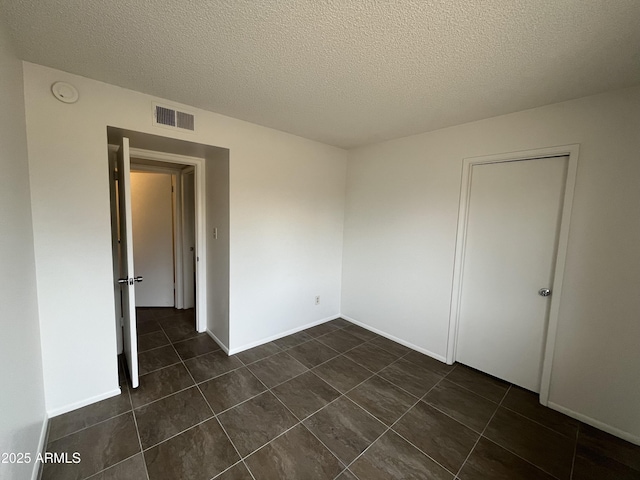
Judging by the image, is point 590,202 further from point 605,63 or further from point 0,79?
point 0,79

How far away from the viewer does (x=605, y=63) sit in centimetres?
149

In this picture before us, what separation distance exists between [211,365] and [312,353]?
3.30ft

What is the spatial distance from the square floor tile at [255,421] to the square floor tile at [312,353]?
0.60 m

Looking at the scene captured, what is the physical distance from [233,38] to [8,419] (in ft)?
6.59

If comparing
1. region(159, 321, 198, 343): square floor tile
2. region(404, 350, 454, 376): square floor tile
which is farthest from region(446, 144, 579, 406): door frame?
region(159, 321, 198, 343): square floor tile

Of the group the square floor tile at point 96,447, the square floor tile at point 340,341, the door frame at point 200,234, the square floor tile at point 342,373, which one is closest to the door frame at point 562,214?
the square floor tile at point 342,373

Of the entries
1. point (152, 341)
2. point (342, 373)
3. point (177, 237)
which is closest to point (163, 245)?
point (177, 237)

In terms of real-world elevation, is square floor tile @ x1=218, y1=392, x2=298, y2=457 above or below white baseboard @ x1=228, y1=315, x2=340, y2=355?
below

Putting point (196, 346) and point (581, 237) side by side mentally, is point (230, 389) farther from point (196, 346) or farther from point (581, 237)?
point (581, 237)

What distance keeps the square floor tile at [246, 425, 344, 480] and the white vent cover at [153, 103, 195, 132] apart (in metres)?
2.47

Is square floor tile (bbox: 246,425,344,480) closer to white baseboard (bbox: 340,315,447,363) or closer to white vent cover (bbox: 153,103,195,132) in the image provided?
white baseboard (bbox: 340,315,447,363)

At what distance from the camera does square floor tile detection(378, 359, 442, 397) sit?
2.29 m

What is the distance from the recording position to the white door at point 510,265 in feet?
6.95

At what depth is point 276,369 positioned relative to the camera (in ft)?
8.20
